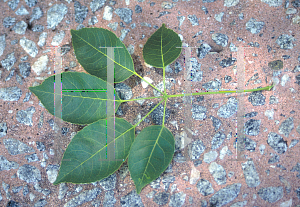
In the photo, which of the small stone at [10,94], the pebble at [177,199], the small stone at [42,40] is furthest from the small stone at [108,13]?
the pebble at [177,199]

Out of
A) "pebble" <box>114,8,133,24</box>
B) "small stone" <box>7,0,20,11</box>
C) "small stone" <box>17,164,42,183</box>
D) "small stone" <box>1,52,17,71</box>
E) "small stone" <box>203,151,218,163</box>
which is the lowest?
"small stone" <box>17,164,42,183</box>

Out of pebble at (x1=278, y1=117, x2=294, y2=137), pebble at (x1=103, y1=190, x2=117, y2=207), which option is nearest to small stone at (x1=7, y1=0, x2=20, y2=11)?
pebble at (x1=103, y1=190, x2=117, y2=207)

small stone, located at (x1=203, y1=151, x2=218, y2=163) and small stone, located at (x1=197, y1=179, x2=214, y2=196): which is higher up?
small stone, located at (x1=203, y1=151, x2=218, y2=163)

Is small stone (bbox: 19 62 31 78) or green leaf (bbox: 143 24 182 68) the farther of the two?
small stone (bbox: 19 62 31 78)

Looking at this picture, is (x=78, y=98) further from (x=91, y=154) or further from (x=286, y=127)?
(x=286, y=127)

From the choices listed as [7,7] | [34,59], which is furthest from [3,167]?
[7,7]

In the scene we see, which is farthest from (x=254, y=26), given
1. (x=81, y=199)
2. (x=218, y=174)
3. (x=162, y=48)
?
(x=81, y=199)

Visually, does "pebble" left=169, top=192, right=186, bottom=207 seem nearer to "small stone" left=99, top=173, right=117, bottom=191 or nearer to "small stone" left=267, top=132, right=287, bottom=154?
"small stone" left=99, top=173, right=117, bottom=191
